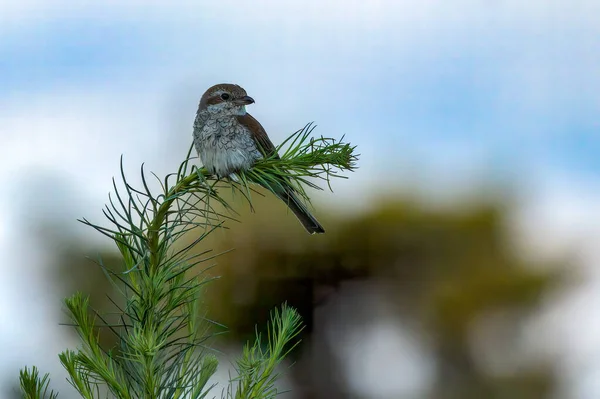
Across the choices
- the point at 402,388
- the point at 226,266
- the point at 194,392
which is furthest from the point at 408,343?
the point at 194,392

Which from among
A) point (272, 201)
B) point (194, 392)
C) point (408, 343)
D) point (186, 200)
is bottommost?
point (408, 343)

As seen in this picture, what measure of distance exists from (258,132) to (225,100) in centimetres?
31

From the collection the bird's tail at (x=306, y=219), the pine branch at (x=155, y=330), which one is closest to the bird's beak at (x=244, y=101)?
the bird's tail at (x=306, y=219)

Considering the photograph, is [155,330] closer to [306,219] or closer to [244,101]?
[306,219]

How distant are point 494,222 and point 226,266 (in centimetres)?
680

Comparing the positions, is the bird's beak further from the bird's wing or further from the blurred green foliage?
the blurred green foliage

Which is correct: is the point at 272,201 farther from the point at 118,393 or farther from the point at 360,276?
the point at 118,393

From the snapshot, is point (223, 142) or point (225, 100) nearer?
point (223, 142)

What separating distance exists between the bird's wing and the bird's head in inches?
2.3

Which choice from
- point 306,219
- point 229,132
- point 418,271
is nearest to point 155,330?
point 306,219

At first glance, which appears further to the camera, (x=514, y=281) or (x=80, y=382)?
(x=514, y=281)

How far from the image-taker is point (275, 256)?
15.8 m

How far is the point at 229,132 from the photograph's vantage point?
134 inches

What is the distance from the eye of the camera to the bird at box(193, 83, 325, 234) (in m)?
3.01
